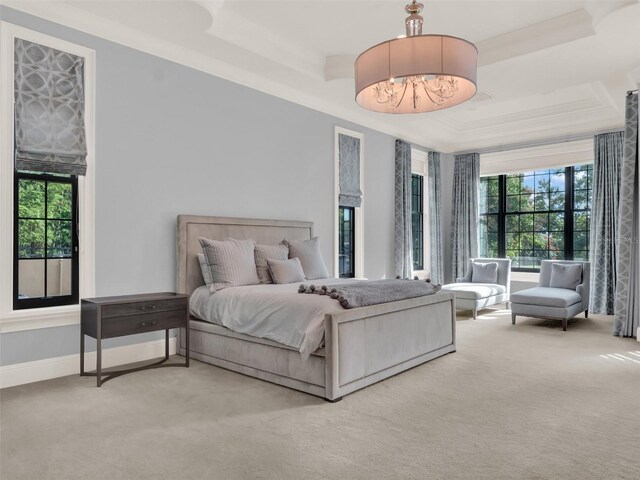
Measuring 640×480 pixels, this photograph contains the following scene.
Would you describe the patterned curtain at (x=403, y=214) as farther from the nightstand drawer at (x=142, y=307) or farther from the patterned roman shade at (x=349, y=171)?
the nightstand drawer at (x=142, y=307)

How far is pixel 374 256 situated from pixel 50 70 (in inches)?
176

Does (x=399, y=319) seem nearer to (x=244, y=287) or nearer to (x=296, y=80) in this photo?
(x=244, y=287)

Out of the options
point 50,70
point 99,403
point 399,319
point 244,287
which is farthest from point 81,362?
point 399,319

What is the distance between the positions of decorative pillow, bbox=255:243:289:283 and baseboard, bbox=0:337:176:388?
100 cm

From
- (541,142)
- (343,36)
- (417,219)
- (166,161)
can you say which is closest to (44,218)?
(166,161)

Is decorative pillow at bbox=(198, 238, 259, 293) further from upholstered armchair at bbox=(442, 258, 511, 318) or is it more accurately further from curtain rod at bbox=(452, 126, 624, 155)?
curtain rod at bbox=(452, 126, 624, 155)

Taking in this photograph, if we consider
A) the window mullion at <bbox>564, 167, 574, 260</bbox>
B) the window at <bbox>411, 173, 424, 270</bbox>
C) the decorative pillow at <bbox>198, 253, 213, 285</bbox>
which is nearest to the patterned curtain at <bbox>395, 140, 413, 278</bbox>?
the window at <bbox>411, 173, 424, 270</bbox>

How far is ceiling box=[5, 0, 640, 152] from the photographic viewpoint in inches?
142

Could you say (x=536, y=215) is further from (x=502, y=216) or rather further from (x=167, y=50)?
(x=167, y=50)

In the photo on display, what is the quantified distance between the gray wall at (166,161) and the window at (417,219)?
2.58 metres

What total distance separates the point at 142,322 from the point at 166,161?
1.51 metres

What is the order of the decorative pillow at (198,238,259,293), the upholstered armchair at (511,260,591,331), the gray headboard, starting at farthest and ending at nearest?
1. the upholstered armchair at (511,260,591,331)
2. the gray headboard
3. the decorative pillow at (198,238,259,293)

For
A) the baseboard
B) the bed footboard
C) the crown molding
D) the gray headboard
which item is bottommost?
the baseboard

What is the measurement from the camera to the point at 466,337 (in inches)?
194
